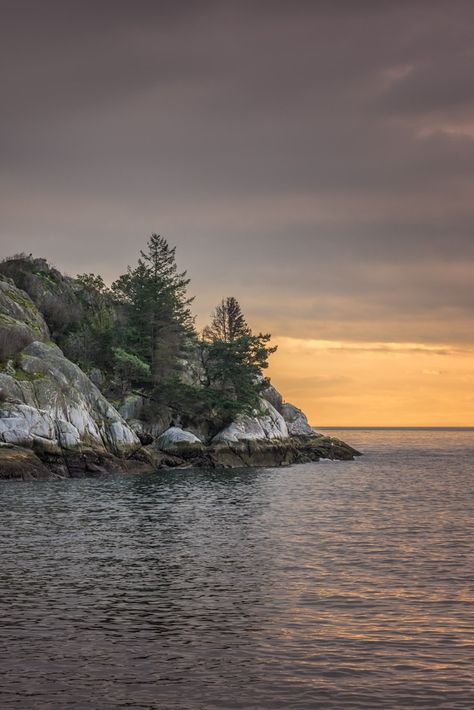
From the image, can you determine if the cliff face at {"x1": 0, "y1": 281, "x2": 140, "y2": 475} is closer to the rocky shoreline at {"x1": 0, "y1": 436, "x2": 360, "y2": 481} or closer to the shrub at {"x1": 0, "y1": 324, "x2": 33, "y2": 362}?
the shrub at {"x1": 0, "y1": 324, "x2": 33, "y2": 362}

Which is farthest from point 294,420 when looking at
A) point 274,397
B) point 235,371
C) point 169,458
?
point 169,458

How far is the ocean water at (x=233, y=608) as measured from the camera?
13.7 metres

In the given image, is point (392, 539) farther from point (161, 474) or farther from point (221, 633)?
point (161, 474)

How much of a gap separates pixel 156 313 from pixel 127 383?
13.2 m

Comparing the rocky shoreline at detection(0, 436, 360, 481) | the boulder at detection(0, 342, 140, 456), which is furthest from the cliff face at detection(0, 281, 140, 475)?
the rocky shoreline at detection(0, 436, 360, 481)

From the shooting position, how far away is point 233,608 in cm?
1973

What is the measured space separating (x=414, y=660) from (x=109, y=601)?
9124 mm

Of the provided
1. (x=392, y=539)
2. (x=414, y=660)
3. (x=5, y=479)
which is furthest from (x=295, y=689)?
(x=5, y=479)

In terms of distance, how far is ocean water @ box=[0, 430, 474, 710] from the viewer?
1369 centimetres

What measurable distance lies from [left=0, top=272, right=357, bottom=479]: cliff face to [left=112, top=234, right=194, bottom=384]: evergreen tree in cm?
844

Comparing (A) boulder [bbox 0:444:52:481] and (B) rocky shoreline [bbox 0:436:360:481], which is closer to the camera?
(A) boulder [bbox 0:444:52:481]

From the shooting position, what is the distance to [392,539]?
32312 millimetres

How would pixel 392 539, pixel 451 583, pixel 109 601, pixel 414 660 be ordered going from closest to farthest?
pixel 414 660
pixel 109 601
pixel 451 583
pixel 392 539

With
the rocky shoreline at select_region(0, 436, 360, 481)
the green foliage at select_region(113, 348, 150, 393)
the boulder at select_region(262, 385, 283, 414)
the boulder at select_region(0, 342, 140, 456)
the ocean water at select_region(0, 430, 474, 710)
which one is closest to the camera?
the ocean water at select_region(0, 430, 474, 710)
